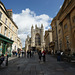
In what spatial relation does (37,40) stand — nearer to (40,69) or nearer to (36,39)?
(36,39)


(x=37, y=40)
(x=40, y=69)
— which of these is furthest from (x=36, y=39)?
(x=40, y=69)

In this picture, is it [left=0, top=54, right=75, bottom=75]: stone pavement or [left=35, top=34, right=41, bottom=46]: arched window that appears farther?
[left=35, top=34, right=41, bottom=46]: arched window

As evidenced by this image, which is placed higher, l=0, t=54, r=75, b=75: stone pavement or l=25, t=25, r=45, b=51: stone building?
l=25, t=25, r=45, b=51: stone building

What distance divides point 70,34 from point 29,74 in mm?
10120

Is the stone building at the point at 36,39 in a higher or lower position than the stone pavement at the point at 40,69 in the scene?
higher

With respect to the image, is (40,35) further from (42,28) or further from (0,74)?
(0,74)

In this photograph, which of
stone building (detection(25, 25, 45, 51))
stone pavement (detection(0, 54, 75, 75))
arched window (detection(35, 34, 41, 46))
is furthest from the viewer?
arched window (detection(35, 34, 41, 46))

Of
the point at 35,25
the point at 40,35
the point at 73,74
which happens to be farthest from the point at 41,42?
the point at 73,74

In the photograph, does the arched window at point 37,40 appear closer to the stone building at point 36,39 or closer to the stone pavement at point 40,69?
the stone building at point 36,39

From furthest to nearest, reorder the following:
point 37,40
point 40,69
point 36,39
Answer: point 36,39 < point 37,40 < point 40,69

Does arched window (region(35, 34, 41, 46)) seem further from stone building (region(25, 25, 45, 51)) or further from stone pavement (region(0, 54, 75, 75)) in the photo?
stone pavement (region(0, 54, 75, 75))

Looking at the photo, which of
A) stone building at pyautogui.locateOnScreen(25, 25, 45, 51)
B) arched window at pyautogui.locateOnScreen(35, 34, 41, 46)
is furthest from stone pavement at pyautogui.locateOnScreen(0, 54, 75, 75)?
arched window at pyautogui.locateOnScreen(35, 34, 41, 46)

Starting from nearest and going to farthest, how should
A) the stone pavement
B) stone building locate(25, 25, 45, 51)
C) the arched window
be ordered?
the stone pavement → stone building locate(25, 25, 45, 51) → the arched window

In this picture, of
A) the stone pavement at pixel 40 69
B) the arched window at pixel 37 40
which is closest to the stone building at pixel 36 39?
the arched window at pixel 37 40
